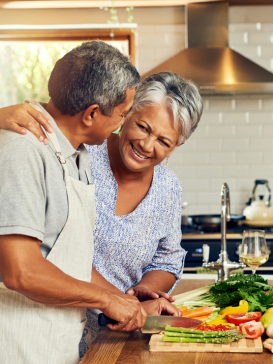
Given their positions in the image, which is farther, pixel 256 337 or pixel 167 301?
pixel 167 301

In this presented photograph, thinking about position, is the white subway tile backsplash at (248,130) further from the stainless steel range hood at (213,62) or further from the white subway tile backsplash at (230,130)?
the stainless steel range hood at (213,62)

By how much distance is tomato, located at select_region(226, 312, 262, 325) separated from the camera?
1460mm

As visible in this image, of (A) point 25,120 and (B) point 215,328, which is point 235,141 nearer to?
(B) point 215,328

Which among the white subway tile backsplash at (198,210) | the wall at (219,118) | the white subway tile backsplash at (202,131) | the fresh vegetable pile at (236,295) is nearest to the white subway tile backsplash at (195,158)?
the wall at (219,118)

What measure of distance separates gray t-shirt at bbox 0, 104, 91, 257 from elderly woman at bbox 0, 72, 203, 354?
1.70 feet

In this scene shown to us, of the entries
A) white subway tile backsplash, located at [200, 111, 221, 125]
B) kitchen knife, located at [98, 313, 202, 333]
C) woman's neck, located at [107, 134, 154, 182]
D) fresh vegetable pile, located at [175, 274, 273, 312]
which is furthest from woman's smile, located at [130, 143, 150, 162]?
white subway tile backsplash, located at [200, 111, 221, 125]

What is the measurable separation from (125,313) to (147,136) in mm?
711

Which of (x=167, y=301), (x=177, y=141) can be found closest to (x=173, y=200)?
(x=177, y=141)

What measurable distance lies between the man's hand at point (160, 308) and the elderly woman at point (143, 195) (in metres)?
0.14

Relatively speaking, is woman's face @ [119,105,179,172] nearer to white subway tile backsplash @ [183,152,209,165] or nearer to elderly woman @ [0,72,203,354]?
elderly woman @ [0,72,203,354]

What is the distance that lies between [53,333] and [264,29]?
3630mm

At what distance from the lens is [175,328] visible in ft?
4.52

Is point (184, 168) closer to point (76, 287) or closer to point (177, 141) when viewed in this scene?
point (177, 141)

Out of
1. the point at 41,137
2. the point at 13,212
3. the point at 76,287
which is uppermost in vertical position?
the point at 41,137
